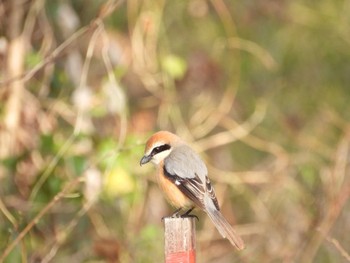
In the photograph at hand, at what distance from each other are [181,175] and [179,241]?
4.37ft

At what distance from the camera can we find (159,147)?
5695 mm

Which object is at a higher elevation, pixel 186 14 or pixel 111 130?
pixel 186 14

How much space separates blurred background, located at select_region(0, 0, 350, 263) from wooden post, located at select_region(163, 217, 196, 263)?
1200 mm

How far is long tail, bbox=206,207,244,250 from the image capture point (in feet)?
16.7

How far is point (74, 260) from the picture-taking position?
286 inches

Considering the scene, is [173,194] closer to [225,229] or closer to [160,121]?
[225,229]

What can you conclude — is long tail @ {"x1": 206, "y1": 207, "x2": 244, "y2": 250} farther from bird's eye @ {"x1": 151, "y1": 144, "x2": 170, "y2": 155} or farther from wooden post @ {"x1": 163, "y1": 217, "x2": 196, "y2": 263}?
wooden post @ {"x1": 163, "y1": 217, "x2": 196, "y2": 263}

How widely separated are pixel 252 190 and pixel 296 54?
2.11 m

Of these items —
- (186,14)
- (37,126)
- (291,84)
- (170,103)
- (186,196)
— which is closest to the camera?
(186,196)

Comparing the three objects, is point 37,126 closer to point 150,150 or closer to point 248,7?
point 150,150

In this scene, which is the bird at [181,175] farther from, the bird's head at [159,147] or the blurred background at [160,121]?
Answer: the blurred background at [160,121]

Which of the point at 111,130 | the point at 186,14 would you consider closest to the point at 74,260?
the point at 111,130

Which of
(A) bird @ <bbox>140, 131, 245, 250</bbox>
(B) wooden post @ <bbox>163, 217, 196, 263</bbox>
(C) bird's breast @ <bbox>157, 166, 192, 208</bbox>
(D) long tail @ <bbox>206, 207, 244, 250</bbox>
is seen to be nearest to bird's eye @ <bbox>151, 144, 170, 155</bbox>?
(A) bird @ <bbox>140, 131, 245, 250</bbox>

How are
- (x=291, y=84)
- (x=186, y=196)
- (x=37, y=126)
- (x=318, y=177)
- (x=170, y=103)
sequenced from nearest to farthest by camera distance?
(x=186, y=196) → (x=37, y=126) → (x=170, y=103) → (x=318, y=177) → (x=291, y=84)
